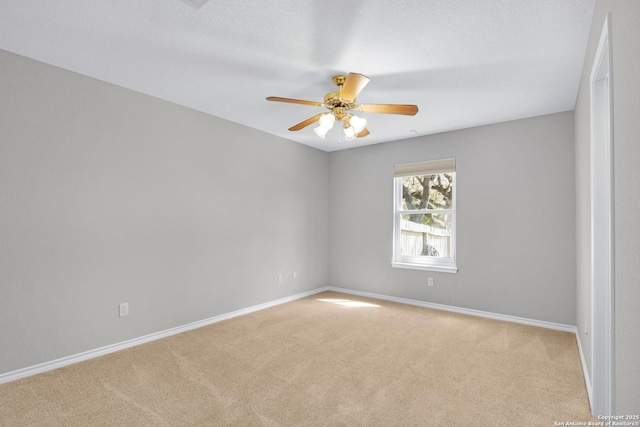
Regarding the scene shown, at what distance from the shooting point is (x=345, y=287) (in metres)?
5.50

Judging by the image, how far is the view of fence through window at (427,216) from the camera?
459 cm

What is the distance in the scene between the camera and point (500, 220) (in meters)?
4.08

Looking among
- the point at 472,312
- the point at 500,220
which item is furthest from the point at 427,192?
the point at 472,312

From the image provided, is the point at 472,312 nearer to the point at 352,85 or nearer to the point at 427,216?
the point at 427,216

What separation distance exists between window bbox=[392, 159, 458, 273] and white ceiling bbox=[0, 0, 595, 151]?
1.37 meters

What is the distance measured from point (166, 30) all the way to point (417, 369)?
10.3 feet

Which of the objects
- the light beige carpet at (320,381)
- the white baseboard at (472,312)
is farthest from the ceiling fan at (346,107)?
the white baseboard at (472,312)

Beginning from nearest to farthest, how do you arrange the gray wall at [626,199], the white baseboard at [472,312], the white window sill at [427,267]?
→ the gray wall at [626,199] < the white baseboard at [472,312] < the white window sill at [427,267]

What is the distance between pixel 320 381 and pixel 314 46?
2480 millimetres

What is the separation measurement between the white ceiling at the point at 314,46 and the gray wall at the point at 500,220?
61 cm

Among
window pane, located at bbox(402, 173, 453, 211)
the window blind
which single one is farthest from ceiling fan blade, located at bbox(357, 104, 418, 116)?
window pane, located at bbox(402, 173, 453, 211)

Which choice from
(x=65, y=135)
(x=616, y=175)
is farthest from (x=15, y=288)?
(x=616, y=175)

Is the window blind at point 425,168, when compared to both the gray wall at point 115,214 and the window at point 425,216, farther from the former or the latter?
the gray wall at point 115,214

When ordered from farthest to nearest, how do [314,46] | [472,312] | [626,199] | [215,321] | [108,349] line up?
[472,312]
[215,321]
[108,349]
[314,46]
[626,199]
